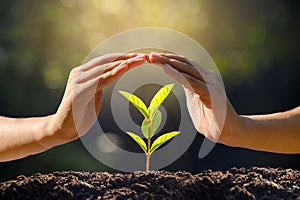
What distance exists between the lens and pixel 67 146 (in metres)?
2.39

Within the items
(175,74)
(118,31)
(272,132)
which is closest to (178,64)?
(175,74)

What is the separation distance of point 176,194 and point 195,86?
18cm

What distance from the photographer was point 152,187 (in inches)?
31.0

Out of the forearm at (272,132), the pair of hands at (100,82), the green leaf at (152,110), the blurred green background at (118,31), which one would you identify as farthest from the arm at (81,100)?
the blurred green background at (118,31)

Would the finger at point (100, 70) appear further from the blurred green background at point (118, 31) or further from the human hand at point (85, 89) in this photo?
the blurred green background at point (118, 31)

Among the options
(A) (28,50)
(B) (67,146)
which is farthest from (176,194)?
(A) (28,50)

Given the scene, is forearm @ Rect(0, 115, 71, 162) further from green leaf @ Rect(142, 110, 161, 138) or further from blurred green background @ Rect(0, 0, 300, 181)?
blurred green background @ Rect(0, 0, 300, 181)

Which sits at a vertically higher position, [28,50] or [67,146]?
[28,50]

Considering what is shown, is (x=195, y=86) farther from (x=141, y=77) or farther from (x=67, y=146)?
(x=67, y=146)

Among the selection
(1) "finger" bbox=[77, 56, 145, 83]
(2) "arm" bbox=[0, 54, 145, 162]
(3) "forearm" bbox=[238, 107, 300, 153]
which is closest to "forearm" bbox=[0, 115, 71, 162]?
(2) "arm" bbox=[0, 54, 145, 162]

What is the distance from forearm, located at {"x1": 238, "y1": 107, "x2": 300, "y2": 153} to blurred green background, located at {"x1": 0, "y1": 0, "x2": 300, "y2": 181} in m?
1.29

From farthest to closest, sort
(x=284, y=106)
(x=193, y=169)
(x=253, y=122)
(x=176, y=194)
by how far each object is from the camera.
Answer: (x=284, y=106) → (x=193, y=169) → (x=253, y=122) → (x=176, y=194)

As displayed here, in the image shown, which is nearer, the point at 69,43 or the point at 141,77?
the point at 141,77

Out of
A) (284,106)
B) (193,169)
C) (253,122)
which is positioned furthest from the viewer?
(284,106)
